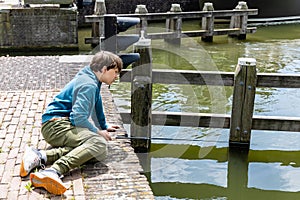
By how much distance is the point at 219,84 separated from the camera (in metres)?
5.68

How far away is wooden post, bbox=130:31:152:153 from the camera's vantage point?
5441 millimetres

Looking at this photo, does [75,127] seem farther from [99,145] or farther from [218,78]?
[218,78]

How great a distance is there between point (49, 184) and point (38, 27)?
936 cm

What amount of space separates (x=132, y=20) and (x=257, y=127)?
2.08 metres

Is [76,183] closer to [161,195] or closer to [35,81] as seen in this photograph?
[161,195]

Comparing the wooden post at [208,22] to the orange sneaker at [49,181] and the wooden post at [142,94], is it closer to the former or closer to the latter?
the wooden post at [142,94]

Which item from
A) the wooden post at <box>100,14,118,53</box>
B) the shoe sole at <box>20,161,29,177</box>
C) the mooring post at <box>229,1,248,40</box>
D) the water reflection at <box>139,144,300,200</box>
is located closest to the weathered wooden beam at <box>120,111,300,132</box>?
the water reflection at <box>139,144,300,200</box>

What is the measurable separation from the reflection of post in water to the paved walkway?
61.2 inches

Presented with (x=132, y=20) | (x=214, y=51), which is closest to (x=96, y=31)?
(x=214, y=51)

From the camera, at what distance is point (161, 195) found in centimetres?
518

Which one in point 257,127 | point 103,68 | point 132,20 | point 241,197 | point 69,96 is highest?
point 132,20

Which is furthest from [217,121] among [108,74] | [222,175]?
[108,74]

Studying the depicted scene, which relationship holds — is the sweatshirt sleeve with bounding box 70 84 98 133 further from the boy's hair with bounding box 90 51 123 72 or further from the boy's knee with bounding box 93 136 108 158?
→ the boy's hair with bounding box 90 51 123 72

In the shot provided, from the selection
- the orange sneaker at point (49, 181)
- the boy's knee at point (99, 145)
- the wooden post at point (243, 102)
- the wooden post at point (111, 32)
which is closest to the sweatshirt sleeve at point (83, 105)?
the boy's knee at point (99, 145)
